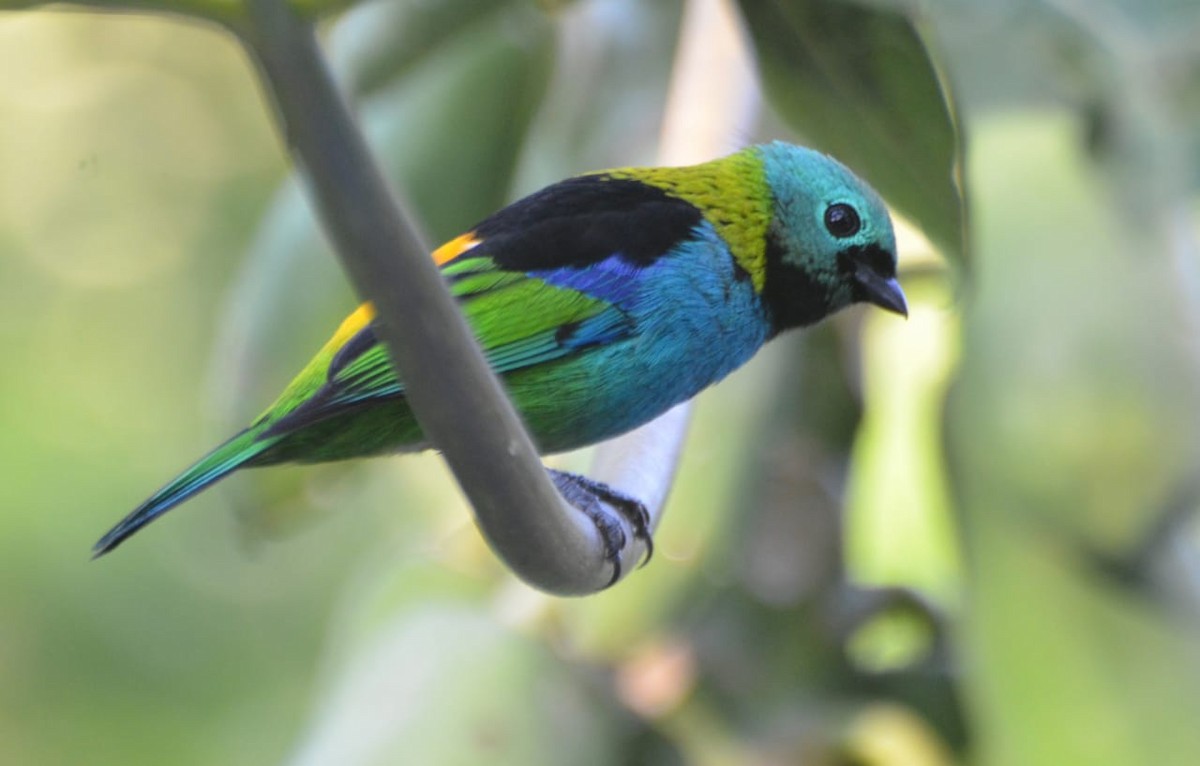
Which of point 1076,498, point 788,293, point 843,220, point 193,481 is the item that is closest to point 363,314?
point 193,481

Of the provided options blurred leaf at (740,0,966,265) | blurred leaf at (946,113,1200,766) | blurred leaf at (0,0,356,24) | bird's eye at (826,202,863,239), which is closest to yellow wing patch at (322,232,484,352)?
blurred leaf at (740,0,966,265)

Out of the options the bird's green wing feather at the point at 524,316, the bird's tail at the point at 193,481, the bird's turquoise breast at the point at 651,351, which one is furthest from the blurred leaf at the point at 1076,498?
the bird's tail at the point at 193,481

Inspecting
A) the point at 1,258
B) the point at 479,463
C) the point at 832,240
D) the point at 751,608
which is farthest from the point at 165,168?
the point at 479,463

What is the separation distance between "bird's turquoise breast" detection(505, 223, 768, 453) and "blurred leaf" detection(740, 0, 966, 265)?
0.86 feet

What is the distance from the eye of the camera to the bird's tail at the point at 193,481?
4.76ft

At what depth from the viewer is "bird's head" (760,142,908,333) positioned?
82.7 inches

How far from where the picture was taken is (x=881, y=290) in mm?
→ 2119

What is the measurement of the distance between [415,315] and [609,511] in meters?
0.90

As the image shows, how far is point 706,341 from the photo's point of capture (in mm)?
1925

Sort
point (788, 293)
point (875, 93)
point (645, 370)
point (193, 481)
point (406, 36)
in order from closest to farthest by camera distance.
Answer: point (193, 481)
point (875, 93)
point (645, 370)
point (788, 293)
point (406, 36)

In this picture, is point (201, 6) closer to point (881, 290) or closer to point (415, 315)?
point (415, 315)

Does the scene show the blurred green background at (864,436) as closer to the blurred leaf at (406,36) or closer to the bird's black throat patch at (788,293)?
the blurred leaf at (406,36)

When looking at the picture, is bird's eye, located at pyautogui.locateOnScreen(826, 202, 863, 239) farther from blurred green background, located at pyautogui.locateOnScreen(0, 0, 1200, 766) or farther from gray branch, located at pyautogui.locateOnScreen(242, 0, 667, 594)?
gray branch, located at pyautogui.locateOnScreen(242, 0, 667, 594)

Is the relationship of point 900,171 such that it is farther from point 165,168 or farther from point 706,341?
point 165,168
